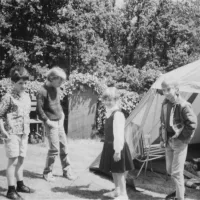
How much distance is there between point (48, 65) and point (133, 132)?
5914 millimetres

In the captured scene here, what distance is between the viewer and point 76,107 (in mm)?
8969

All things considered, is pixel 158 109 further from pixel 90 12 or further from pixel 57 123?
pixel 90 12

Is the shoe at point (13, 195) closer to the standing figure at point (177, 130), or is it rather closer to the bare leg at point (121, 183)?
the bare leg at point (121, 183)

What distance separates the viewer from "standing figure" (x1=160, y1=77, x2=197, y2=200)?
3.79 metres

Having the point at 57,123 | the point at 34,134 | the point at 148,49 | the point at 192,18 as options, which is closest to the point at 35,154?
the point at 34,134

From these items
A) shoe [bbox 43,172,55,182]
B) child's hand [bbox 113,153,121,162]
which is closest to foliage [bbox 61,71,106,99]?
shoe [bbox 43,172,55,182]

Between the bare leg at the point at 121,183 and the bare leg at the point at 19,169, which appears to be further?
the bare leg at the point at 19,169

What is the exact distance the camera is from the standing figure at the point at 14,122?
151 inches

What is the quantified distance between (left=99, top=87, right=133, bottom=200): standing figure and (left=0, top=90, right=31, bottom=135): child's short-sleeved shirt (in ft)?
3.23

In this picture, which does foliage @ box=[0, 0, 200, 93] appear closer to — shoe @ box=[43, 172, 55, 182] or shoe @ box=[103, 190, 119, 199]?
shoe @ box=[43, 172, 55, 182]

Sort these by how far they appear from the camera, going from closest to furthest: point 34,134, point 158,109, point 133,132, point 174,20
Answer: point 133,132 < point 158,109 < point 34,134 < point 174,20

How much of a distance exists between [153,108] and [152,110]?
43 mm

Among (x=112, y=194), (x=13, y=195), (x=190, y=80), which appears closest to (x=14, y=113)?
(x=13, y=195)

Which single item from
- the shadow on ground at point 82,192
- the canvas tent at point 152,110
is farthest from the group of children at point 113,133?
the canvas tent at point 152,110
